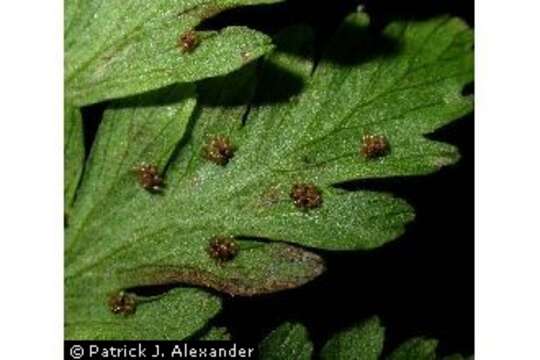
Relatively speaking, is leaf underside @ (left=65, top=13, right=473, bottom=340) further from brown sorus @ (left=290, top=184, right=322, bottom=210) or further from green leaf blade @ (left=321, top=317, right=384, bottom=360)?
green leaf blade @ (left=321, top=317, right=384, bottom=360)

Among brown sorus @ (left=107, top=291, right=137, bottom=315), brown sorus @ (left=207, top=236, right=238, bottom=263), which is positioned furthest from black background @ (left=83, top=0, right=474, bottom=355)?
brown sorus @ (left=107, top=291, right=137, bottom=315)

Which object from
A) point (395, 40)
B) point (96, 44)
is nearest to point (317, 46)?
point (395, 40)

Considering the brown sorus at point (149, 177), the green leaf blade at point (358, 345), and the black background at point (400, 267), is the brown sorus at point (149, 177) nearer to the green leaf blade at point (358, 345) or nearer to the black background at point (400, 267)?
the black background at point (400, 267)

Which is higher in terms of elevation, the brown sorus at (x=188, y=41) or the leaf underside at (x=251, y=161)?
the brown sorus at (x=188, y=41)

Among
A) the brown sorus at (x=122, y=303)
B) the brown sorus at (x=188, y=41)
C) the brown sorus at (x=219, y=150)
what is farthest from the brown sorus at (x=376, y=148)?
the brown sorus at (x=122, y=303)

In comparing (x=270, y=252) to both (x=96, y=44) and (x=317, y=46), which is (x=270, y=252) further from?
(x=96, y=44)
